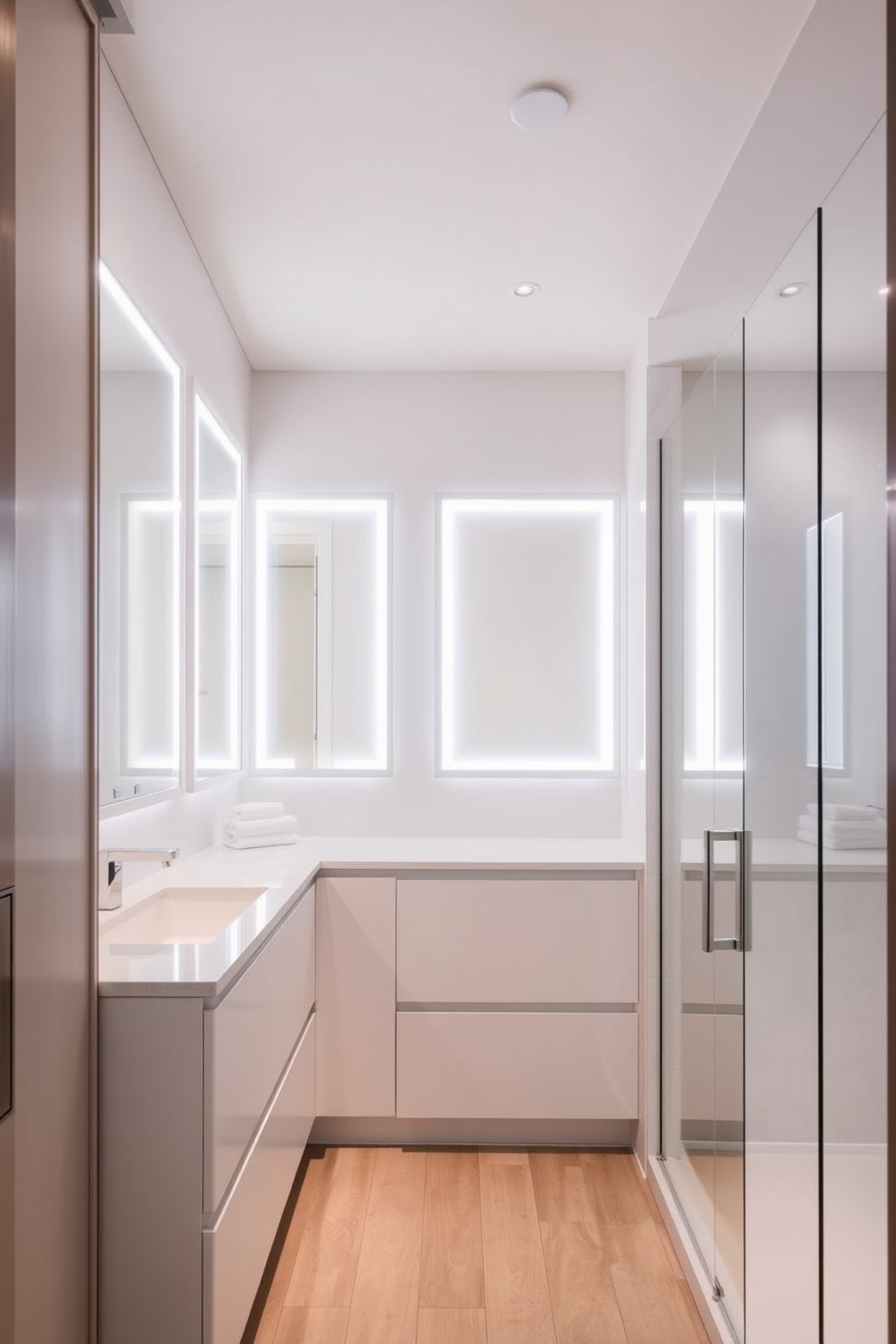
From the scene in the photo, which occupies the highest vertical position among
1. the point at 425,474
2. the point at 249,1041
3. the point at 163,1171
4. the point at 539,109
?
the point at 539,109

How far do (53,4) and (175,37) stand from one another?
16.6 inches

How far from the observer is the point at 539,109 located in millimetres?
1915

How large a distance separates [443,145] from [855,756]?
1642 millimetres

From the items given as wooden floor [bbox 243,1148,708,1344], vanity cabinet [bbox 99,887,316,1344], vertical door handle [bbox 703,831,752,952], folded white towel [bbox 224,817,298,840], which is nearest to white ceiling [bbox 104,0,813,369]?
vertical door handle [bbox 703,831,752,952]

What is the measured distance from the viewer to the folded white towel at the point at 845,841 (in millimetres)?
1138

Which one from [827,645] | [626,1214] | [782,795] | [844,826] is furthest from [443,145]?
[626,1214]

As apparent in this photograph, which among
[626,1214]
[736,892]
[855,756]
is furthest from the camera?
[626,1214]

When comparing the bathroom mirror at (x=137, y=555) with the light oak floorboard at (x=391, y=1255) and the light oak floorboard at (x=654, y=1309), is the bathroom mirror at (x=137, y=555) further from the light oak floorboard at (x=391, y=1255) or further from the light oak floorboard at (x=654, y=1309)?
the light oak floorboard at (x=654, y=1309)

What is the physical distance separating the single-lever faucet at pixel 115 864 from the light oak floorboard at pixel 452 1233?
119 cm

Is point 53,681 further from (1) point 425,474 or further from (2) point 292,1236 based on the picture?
(1) point 425,474

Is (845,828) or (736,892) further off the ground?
(845,828)

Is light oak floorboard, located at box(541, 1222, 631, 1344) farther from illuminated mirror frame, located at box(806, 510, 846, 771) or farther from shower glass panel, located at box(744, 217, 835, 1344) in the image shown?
illuminated mirror frame, located at box(806, 510, 846, 771)

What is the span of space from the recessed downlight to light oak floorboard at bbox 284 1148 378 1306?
233 centimetres

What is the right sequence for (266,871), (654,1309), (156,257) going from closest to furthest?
(654,1309)
(156,257)
(266,871)
